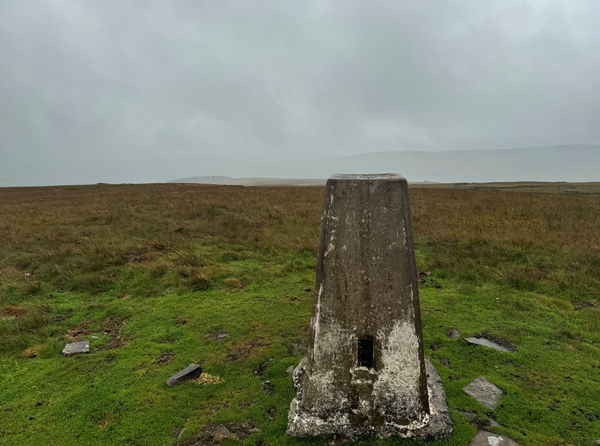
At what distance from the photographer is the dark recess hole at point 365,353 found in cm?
509

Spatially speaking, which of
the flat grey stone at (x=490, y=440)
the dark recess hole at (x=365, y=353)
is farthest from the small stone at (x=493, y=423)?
the dark recess hole at (x=365, y=353)

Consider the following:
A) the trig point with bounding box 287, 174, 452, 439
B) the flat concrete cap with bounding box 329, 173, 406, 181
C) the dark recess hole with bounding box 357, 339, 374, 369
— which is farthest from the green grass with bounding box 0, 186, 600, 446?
the flat concrete cap with bounding box 329, 173, 406, 181

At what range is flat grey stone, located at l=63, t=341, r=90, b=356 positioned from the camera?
7.73 meters

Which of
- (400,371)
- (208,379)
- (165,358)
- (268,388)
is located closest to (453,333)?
(400,371)

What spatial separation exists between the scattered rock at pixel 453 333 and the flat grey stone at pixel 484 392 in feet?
5.78

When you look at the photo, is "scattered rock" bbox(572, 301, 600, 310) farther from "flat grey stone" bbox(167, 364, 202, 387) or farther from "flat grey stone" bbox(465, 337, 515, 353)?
"flat grey stone" bbox(167, 364, 202, 387)

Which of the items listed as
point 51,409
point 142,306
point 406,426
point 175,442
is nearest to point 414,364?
point 406,426

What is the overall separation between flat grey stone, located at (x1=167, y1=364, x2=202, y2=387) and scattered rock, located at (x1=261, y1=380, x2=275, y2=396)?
1.30 meters

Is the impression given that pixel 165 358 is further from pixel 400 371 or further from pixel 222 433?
pixel 400 371

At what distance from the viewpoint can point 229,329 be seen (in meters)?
8.63

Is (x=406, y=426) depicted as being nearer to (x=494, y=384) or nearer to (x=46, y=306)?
(x=494, y=384)

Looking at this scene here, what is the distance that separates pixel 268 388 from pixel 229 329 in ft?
8.38

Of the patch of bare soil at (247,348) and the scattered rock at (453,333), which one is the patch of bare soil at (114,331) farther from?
the scattered rock at (453,333)

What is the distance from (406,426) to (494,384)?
92.6 inches
